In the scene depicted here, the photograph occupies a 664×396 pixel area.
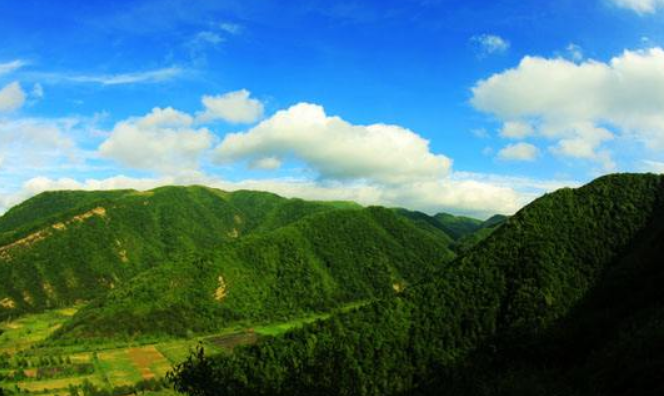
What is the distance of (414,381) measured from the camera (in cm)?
9875

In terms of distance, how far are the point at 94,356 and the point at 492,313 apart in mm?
116628

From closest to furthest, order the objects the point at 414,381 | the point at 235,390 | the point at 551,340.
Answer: the point at 551,340 → the point at 235,390 → the point at 414,381

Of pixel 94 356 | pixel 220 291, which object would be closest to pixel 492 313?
pixel 94 356

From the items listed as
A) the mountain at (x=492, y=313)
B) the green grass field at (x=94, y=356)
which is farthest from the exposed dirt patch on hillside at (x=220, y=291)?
the mountain at (x=492, y=313)

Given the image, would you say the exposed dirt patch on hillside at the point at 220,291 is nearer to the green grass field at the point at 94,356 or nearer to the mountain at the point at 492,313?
the green grass field at the point at 94,356

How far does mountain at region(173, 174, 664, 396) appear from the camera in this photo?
7525cm

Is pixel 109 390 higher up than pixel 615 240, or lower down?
lower down

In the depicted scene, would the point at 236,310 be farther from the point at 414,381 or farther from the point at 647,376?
the point at 647,376

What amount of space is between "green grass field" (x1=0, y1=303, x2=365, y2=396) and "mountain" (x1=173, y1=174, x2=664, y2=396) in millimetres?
27121

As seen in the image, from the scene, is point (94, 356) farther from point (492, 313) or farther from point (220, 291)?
point (492, 313)

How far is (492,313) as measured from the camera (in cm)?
10662

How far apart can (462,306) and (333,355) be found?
32.3 meters

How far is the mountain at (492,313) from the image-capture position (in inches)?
2963

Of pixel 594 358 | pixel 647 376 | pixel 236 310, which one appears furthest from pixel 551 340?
pixel 236 310
